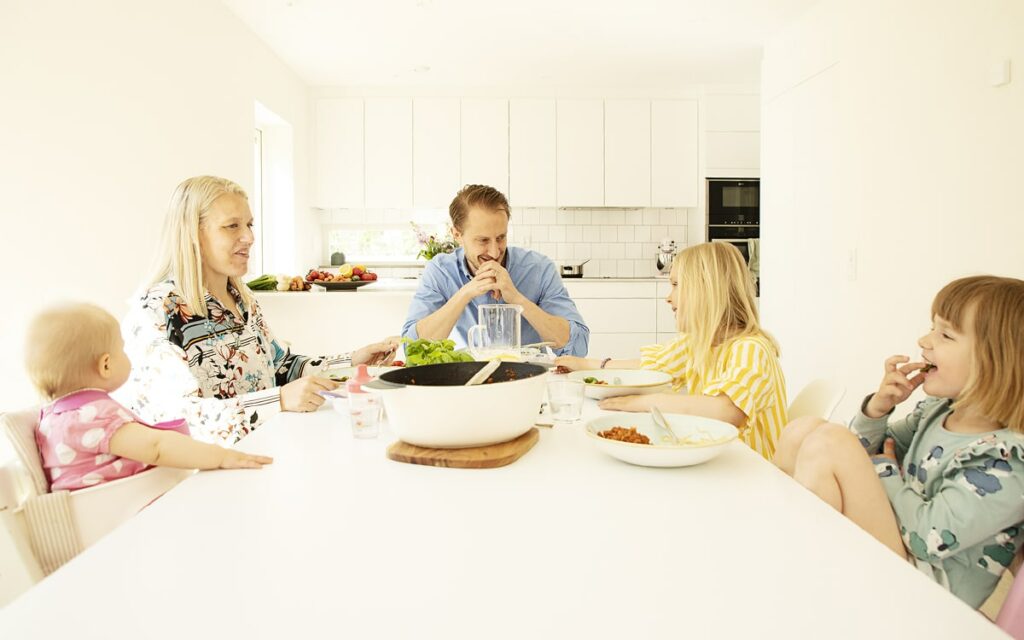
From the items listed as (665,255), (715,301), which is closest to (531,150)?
(665,255)

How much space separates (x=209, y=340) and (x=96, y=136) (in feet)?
5.36

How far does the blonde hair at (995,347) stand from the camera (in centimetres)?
117

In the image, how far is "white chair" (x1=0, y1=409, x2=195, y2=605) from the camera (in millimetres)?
1018

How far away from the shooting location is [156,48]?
327 centimetres

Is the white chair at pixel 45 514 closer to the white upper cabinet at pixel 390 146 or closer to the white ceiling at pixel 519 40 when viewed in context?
the white ceiling at pixel 519 40

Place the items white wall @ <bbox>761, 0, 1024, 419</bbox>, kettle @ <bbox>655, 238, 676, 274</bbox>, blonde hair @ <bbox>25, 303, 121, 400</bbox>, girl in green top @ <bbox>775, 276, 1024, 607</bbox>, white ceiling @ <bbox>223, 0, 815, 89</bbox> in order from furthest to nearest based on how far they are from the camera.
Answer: kettle @ <bbox>655, 238, 676, 274</bbox>
white ceiling @ <bbox>223, 0, 815, 89</bbox>
white wall @ <bbox>761, 0, 1024, 419</bbox>
blonde hair @ <bbox>25, 303, 121, 400</bbox>
girl in green top @ <bbox>775, 276, 1024, 607</bbox>

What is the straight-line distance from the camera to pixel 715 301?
1707 millimetres

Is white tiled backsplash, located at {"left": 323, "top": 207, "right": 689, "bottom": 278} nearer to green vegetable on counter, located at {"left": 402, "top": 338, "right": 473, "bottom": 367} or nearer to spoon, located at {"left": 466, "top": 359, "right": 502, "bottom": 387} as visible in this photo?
green vegetable on counter, located at {"left": 402, "top": 338, "right": 473, "bottom": 367}

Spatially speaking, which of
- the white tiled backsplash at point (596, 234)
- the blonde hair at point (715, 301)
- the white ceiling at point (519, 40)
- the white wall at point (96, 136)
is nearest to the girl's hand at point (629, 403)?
the blonde hair at point (715, 301)

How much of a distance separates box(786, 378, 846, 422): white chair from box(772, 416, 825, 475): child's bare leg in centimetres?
23

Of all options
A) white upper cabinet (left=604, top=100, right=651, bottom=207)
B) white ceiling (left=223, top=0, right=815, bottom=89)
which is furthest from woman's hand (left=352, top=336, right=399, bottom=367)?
white upper cabinet (left=604, top=100, right=651, bottom=207)

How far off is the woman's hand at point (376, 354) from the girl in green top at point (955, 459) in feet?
3.46

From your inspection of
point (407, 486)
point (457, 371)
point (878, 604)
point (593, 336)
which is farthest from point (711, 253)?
point (593, 336)

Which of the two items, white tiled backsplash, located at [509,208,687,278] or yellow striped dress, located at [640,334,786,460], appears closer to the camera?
yellow striped dress, located at [640,334,786,460]
